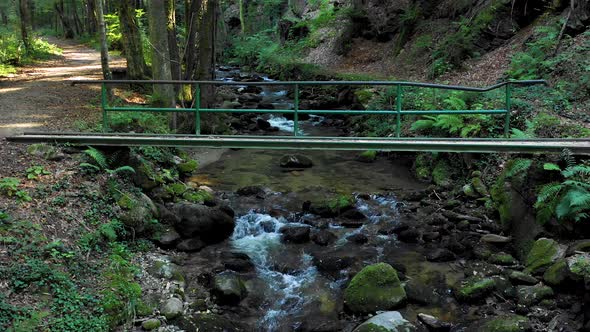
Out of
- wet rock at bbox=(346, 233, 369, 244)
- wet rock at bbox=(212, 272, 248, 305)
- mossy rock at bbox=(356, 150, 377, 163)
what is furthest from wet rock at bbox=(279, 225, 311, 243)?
mossy rock at bbox=(356, 150, 377, 163)

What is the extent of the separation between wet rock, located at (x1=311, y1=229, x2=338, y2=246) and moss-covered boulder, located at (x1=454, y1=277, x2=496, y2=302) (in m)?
A: 2.82

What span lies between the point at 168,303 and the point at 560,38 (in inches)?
493

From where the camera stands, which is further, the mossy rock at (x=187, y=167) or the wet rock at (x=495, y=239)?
the mossy rock at (x=187, y=167)

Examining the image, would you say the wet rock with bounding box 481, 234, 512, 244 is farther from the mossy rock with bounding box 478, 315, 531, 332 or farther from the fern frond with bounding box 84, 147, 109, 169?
the fern frond with bounding box 84, 147, 109, 169

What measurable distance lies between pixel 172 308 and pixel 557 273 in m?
5.74

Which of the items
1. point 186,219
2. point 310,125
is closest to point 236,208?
point 186,219

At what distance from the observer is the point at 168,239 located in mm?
9094

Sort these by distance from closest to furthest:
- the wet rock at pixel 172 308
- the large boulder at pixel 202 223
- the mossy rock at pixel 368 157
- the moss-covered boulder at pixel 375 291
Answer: the wet rock at pixel 172 308
the moss-covered boulder at pixel 375 291
the large boulder at pixel 202 223
the mossy rock at pixel 368 157

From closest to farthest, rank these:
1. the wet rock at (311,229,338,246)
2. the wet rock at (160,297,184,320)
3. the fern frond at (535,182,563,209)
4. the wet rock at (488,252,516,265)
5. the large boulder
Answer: the wet rock at (160,297,184,320) → the fern frond at (535,182,563,209) → the wet rock at (488,252,516,265) → the large boulder → the wet rock at (311,229,338,246)

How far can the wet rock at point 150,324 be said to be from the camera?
648 centimetres

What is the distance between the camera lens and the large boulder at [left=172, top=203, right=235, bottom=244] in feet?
31.4

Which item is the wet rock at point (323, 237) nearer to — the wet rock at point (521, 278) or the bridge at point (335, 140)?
the bridge at point (335, 140)

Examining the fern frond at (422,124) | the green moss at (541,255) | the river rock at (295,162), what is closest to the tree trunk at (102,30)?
the river rock at (295,162)

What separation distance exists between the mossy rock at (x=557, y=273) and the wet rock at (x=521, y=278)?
0.20 metres
